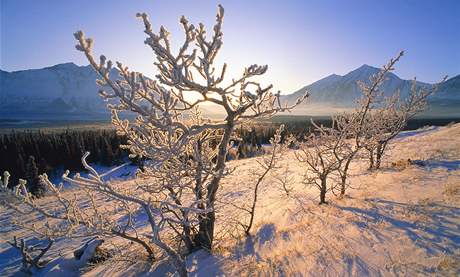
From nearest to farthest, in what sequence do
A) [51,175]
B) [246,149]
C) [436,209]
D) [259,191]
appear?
[436,209] < [259,191] < [51,175] < [246,149]

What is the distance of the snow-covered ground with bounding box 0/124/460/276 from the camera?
16.1ft

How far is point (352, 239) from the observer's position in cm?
596

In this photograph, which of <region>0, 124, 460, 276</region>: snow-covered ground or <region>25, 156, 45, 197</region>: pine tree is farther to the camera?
<region>25, 156, 45, 197</region>: pine tree

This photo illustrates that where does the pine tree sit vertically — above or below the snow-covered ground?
below

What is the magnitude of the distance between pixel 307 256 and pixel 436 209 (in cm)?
377

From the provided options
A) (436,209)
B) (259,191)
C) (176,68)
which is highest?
(176,68)

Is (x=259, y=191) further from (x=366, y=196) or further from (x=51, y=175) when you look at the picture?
(x=51, y=175)

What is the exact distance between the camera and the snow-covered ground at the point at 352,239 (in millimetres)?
4898

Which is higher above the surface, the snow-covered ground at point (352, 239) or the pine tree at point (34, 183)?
the snow-covered ground at point (352, 239)

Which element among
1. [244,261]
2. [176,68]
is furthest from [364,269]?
[176,68]

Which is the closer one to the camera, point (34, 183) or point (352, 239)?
point (352, 239)

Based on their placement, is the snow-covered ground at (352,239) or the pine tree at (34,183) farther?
the pine tree at (34,183)

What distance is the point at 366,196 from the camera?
905cm

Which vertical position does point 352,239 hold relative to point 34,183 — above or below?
above
